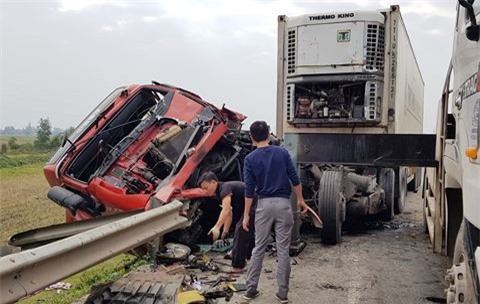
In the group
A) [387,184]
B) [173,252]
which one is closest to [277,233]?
[173,252]

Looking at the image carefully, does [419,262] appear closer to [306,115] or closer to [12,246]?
[306,115]

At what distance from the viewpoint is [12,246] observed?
12.8 ft

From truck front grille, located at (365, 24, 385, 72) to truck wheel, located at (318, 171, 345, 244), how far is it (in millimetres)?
2057

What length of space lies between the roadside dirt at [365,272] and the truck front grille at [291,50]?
9.10 feet

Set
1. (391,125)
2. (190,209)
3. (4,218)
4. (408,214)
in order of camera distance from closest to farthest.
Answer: (190,209), (391,125), (408,214), (4,218)

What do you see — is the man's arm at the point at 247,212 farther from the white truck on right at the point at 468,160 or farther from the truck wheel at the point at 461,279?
the truck wheel at the point at 461,279

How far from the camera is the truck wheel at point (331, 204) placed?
249 inches

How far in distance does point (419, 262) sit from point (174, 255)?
9.74 ft

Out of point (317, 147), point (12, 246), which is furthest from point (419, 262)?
point (12, 246)

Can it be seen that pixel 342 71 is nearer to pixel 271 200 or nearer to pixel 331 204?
pixel 331 204

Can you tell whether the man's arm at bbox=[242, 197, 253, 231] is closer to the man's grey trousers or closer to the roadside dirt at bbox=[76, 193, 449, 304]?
the man's grey trousers

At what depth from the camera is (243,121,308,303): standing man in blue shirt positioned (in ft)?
14.3

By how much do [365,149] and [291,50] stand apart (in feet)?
8.27

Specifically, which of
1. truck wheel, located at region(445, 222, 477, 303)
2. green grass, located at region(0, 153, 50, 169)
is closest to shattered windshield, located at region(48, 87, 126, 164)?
truck wheel, located at region(445, 222, 477, 303)
